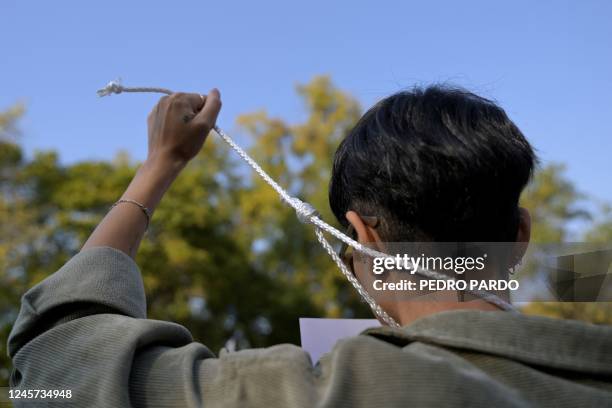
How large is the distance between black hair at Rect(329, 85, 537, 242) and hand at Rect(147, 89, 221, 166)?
35 centimetres

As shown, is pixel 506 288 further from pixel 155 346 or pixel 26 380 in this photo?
pixel 26 380

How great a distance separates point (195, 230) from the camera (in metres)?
17.5

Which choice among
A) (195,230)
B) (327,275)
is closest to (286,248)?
(327,275)

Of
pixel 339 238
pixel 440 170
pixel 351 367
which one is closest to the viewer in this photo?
pixel 351 367

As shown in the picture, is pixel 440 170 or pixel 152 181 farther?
pixel 152 181

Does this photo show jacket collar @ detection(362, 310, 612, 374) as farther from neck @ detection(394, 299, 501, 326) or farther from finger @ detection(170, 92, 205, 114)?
finger @ detection(170, 92, 205, 114)

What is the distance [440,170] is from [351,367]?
1.12ft

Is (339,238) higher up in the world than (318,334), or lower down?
higher up

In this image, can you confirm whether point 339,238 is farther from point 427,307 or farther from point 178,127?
point 178,127

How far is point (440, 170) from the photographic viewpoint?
1.03 m

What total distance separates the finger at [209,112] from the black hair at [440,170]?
0.34m

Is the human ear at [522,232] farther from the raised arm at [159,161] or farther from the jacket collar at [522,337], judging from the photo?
the raised arm at [159,161]

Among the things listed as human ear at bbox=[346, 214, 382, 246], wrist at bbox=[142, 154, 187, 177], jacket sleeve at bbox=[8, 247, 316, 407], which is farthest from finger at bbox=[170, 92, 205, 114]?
human ear at bbox=[346, 214, 382, 246]

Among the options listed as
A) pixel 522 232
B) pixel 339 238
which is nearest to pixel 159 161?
pixel 339 238
